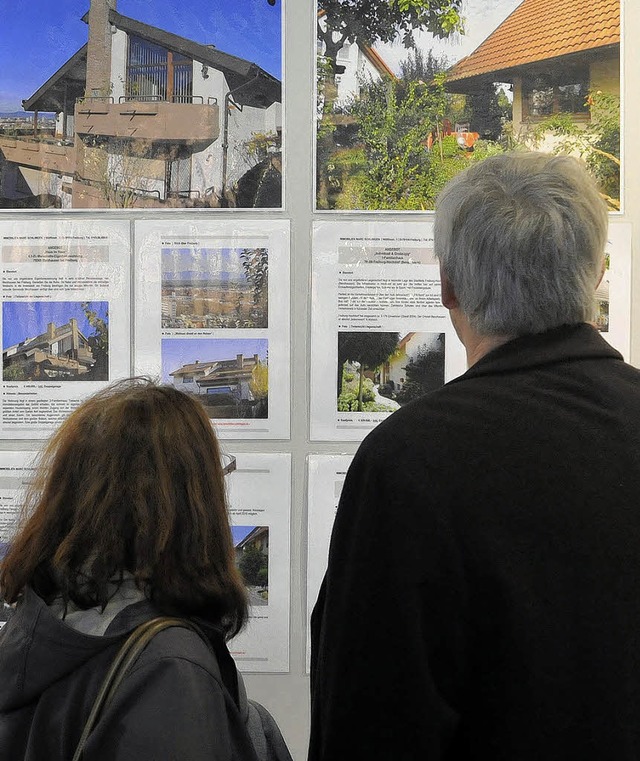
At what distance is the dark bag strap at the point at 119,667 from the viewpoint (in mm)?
839

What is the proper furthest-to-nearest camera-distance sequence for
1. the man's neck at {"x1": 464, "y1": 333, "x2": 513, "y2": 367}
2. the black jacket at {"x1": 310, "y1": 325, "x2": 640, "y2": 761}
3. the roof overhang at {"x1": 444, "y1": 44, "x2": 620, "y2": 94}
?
the roof overhang at {"x1": 444, "y1": 44, "x2": 620, "y2": 94} < the man's neck at {"x1": 464, "y1": 333, "x2": 513, "y2": 367} < the black jacket at {"x1": 310, "y1": 325, "x2": 640, "y2": 761}

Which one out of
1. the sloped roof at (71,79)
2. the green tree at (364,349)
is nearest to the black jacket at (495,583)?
the green tree at (364,349)

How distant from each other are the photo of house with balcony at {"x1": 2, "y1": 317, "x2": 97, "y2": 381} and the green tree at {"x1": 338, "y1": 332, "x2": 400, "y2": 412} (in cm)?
54

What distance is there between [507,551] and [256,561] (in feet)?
3.32

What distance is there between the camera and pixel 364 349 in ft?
5.53

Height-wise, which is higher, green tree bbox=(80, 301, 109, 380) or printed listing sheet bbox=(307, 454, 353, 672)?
green tree bbox=(80, 301, 109, 380)

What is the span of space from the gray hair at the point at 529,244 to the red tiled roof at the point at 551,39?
2.95 ft

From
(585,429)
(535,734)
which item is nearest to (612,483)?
(585,429)

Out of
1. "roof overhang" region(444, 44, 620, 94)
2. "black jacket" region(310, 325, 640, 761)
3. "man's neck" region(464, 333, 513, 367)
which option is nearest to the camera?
"black jacket" region(310, 325, 640, 761)

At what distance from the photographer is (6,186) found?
171 centimetres

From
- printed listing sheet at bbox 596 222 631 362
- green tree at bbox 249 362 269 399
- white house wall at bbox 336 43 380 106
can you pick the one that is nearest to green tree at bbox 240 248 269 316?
green tree at bbox 249 362 269 399

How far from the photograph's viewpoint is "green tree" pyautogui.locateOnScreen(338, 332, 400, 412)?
1.68 metres

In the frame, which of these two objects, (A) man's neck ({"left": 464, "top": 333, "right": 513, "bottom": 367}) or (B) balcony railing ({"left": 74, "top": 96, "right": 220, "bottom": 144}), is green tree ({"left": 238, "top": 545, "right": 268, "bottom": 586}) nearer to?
(B) balcony railing ({"left": 74, "top": 96, "right": 220, "bottom": 144})

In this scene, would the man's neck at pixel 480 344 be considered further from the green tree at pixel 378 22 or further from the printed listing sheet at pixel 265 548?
the green tree at pixel 378 22
